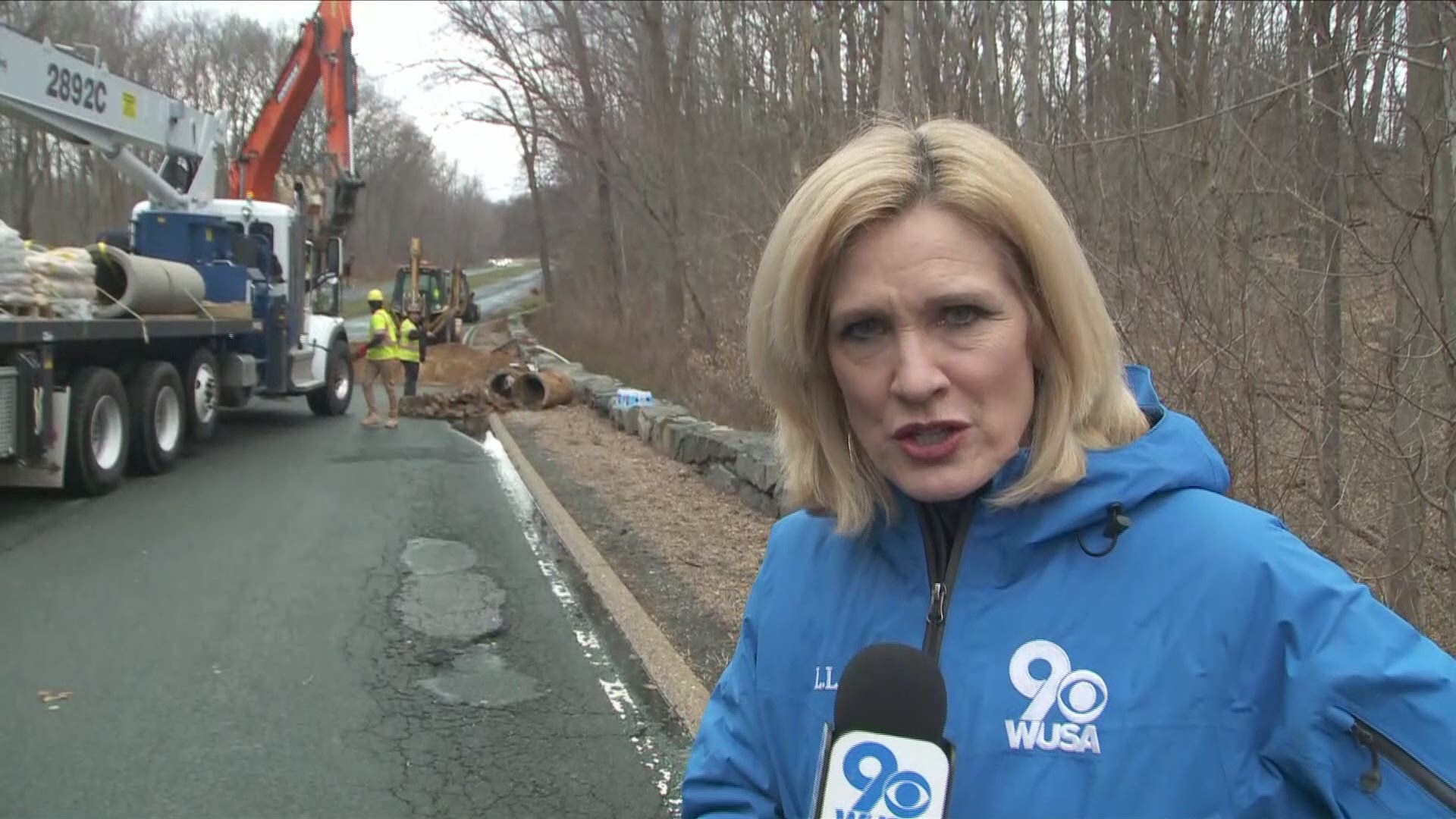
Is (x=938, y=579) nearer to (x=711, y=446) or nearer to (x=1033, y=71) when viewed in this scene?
(x=711, y=446)

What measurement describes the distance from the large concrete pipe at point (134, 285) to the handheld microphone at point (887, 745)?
38.3 ft

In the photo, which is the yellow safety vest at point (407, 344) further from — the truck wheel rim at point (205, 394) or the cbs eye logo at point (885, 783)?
the cbs eye logo at point (885, 783)

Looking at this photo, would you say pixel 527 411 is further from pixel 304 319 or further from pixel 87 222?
pixel 87 222

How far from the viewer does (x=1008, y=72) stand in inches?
466

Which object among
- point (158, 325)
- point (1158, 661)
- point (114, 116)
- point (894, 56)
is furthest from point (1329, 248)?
point (114, 116)

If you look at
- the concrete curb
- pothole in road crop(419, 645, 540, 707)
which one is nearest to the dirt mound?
the concrete curb

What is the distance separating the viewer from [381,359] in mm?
16391

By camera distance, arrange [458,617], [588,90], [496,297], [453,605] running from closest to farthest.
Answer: [458,617] < [453,605] < [588,90] < [496,297]

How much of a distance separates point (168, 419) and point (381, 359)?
170 inches

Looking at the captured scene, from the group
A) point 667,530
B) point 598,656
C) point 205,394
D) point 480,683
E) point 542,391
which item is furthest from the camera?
point 542,391

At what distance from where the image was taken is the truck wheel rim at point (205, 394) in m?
13.2

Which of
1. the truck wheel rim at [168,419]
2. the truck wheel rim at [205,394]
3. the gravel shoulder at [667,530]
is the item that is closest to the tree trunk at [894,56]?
the gravel shoulder at [667,530]

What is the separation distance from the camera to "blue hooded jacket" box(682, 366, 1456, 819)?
4.29 feet

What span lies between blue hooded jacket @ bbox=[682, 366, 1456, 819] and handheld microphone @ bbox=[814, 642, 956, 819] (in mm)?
34
